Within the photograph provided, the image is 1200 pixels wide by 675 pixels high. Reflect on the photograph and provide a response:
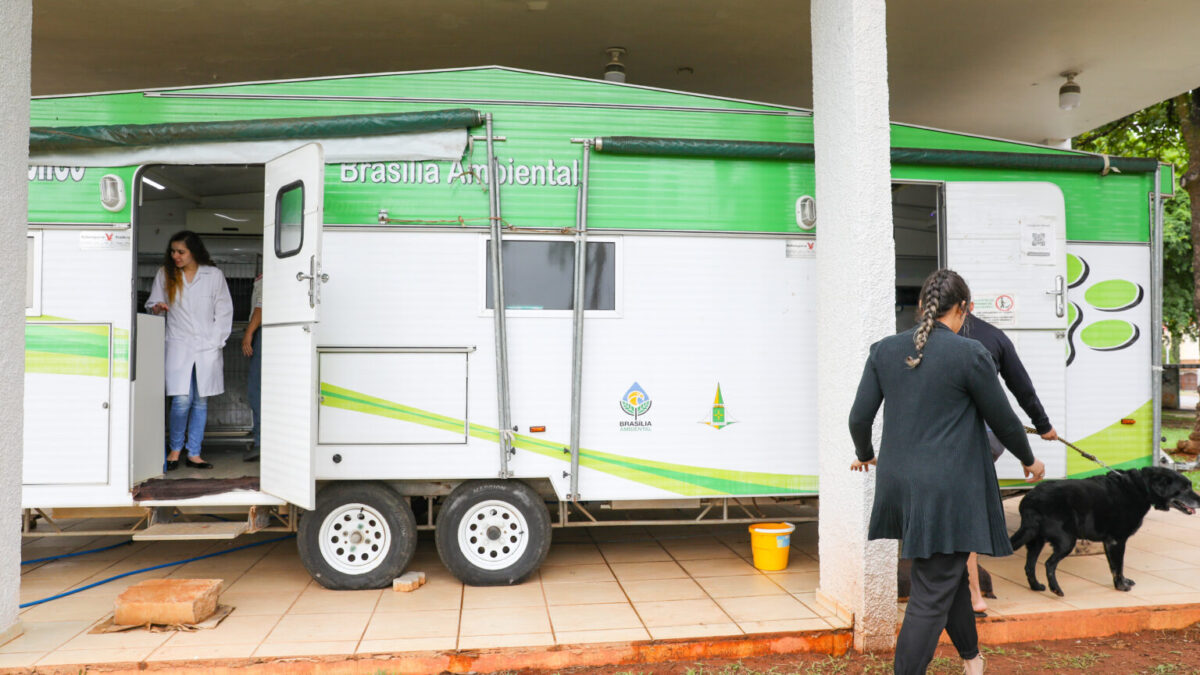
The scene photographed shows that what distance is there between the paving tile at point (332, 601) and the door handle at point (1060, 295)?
473 cm

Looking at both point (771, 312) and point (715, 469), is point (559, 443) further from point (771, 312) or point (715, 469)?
point (771, 312)

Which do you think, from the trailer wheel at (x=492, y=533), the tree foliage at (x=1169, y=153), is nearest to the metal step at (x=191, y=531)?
the trailer wheel at (x=492, y=533)

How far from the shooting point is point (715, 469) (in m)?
5.18

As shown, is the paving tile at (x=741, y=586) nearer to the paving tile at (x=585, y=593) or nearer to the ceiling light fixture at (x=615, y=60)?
the paving tile at (x=585, y=593)

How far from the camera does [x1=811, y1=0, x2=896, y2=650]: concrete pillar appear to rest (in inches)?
166

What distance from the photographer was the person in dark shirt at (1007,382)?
11.5ft

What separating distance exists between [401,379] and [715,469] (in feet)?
6.74

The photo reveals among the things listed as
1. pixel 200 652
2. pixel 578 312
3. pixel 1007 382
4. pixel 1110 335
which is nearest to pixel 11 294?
pixel 200 652

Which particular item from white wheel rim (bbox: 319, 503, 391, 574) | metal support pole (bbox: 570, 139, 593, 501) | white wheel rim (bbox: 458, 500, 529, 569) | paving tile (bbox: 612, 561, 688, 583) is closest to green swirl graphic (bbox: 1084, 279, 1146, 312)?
paving tile (bbox: 612, 561, 688, 583)

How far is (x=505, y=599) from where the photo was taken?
15.8 feet

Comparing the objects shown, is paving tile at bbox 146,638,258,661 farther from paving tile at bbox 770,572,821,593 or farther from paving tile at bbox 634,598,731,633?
paving tile at bbox 770,572,821,593

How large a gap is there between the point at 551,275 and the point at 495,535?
167 cm

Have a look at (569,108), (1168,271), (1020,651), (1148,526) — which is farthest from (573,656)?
(1168,271)

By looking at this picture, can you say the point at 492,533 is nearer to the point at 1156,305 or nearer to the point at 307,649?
the point at 307,649
